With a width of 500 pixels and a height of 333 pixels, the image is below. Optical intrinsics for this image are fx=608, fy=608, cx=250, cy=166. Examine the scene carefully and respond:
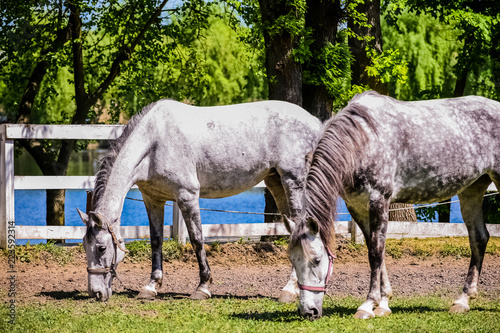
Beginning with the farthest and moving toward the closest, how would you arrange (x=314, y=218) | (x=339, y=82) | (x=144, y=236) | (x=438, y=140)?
1. (x=339, y=82)
2. (x=144, y=236)
3. (x=438, y=140)
4. (x=314, y=218)

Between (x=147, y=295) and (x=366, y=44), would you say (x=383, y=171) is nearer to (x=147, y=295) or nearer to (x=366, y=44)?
(x=147, y=295)

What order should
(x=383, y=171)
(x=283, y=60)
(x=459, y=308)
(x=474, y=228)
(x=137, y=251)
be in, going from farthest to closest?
(x=283, y=60)
(x=137, y=251)
(x=474, y=228)
(x=459, y=308)
(x=383, y=171)

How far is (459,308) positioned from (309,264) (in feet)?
5.93

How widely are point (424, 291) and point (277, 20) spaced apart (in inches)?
168

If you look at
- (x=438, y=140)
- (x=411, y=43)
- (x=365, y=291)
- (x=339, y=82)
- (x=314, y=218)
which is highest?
(x=411, y=43)

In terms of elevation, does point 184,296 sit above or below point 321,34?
below

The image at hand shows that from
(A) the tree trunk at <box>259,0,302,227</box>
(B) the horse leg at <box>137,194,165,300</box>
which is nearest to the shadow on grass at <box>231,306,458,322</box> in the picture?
(B) the horse leg at <box>137,194,165,300</box>

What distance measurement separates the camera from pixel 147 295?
255 inches

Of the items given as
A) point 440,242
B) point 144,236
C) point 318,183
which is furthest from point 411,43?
point 318,183

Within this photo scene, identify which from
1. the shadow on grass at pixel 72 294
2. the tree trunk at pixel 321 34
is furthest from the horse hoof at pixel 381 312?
the tree trunk at pixel 321 34

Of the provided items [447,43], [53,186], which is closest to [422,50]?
[447,43]

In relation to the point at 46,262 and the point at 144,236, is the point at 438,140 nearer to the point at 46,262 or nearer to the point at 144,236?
the point at 144,236

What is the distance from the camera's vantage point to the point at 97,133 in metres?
8.75

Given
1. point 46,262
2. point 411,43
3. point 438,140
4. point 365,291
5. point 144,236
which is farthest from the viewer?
point 411,43
